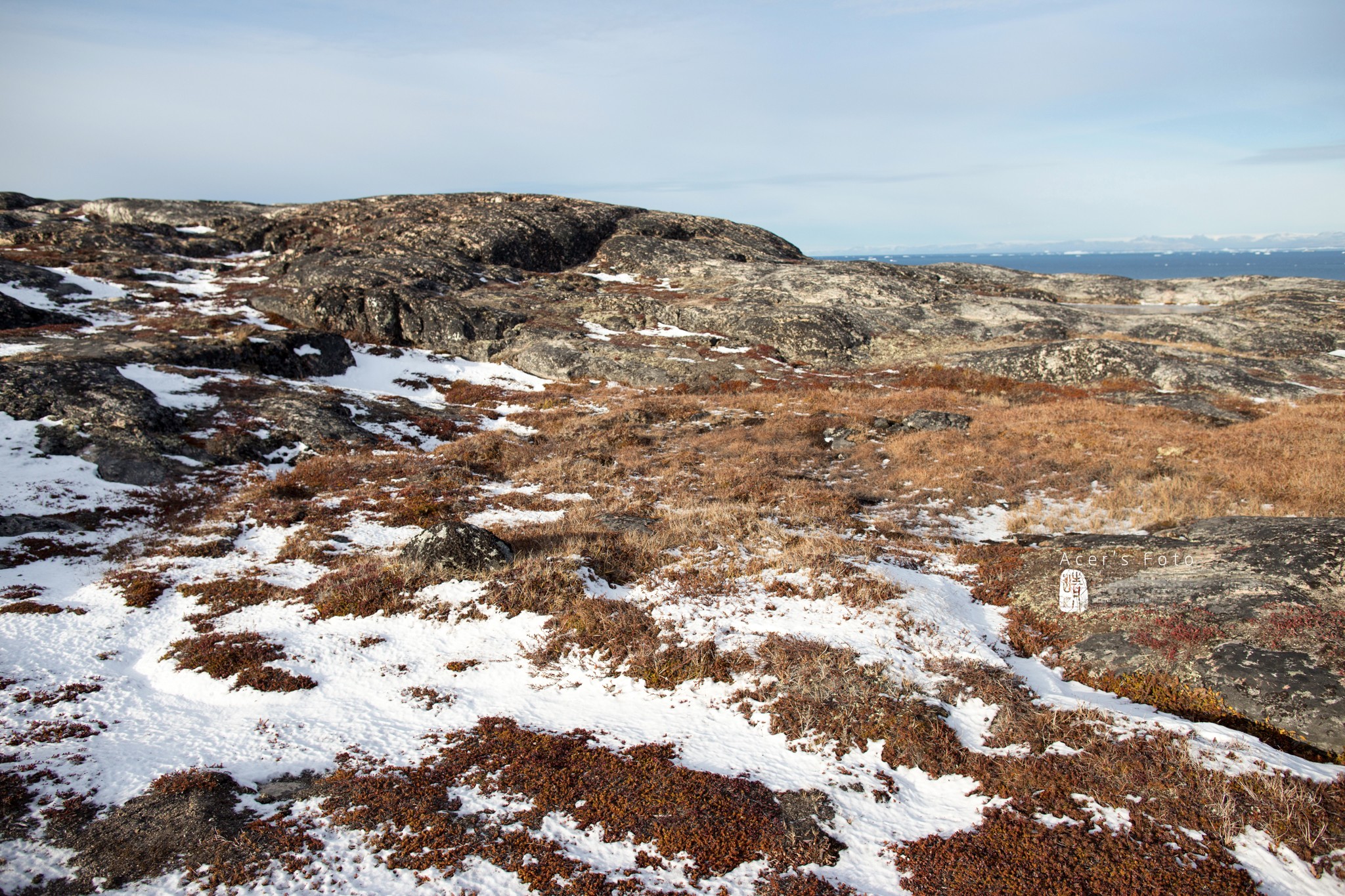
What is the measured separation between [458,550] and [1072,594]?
12.3m

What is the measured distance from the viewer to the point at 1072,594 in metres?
10.9

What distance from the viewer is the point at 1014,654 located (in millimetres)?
10594

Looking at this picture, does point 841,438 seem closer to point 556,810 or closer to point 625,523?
point 625,523

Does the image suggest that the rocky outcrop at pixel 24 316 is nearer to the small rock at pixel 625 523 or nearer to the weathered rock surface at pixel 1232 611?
the small rock at pixel 625 523

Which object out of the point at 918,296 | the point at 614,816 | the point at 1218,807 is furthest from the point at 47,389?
the point at 918,296

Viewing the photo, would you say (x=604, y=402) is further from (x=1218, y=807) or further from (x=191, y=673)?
(x=1218, y=807)

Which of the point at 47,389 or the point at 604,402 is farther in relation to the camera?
the point at 604,402

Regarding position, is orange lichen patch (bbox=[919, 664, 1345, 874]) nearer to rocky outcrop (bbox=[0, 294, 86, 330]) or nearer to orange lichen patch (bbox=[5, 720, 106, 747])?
orange lichen patch (bbox=[5, 720, 106, 747])

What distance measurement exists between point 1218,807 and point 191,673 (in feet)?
47.5

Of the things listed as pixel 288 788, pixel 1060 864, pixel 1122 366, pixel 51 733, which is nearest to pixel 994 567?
pixel 1060 864

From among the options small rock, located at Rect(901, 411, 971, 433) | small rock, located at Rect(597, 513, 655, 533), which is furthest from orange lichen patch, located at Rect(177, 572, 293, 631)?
small rock, located at Rect(901, 411, 971, 433)

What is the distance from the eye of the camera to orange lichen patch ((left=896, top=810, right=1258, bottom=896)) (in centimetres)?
583

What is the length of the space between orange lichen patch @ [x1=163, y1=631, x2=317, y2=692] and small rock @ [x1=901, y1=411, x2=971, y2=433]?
25.0 metres

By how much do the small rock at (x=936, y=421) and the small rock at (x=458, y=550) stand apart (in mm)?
20666
